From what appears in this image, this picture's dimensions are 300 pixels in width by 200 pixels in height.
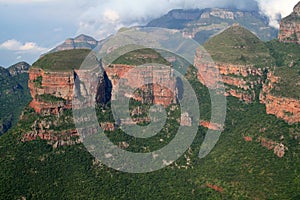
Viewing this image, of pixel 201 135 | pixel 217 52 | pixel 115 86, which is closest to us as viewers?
pixel 201 135

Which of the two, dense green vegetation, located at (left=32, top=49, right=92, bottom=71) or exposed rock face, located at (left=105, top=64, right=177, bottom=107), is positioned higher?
dense green vegetation, located at (left=32, top=49, right=92, bottom=71)

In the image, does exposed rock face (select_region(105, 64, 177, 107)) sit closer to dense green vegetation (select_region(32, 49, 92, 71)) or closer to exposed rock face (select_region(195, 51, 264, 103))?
dense green vegetation (select_region(32, 49, 92, 71))

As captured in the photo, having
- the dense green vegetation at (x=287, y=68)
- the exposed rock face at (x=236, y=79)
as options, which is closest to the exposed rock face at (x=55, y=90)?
the exposed rock face at (x=236, y=79)

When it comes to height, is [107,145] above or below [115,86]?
below

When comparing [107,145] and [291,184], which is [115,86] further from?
[291,184]

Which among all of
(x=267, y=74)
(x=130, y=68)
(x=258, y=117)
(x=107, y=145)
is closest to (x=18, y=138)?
(x=107, y=145)

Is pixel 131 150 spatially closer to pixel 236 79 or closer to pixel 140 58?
pixel 140 58

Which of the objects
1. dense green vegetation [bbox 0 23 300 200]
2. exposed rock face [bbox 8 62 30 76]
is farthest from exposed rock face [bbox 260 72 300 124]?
exposed rock face [bbox 8 62 30 76]
